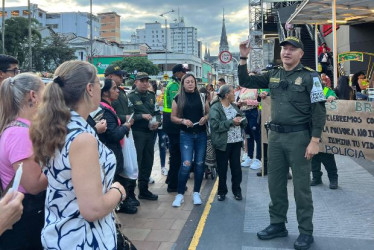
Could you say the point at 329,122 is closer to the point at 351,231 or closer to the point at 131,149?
the point at 351,231

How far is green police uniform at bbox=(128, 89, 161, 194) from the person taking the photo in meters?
5.84

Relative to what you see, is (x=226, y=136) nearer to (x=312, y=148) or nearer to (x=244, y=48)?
(x=244, y=48)

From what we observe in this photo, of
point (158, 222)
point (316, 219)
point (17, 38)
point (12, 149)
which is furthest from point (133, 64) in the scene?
point (12, 149)

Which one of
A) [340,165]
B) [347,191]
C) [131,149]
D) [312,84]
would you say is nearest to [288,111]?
[312,84]

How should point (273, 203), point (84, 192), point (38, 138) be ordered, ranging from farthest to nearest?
point (273, 203)
point (38, 138)
point (84, 192)

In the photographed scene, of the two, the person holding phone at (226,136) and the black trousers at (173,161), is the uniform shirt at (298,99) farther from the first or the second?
the black trousers at (173,161)

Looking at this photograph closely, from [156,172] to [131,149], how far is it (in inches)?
130

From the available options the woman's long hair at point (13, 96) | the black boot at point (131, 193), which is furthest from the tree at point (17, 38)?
the woman's long hair at point (13, 96)

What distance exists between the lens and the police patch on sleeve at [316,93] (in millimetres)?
3885

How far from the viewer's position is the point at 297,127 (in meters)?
4.02

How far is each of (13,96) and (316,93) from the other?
2.95 m

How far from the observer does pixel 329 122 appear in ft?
17.3

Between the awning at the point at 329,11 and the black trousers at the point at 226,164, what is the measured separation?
18.3 ft

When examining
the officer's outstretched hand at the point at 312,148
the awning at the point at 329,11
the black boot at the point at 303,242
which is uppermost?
the awning at the point at 329,11
